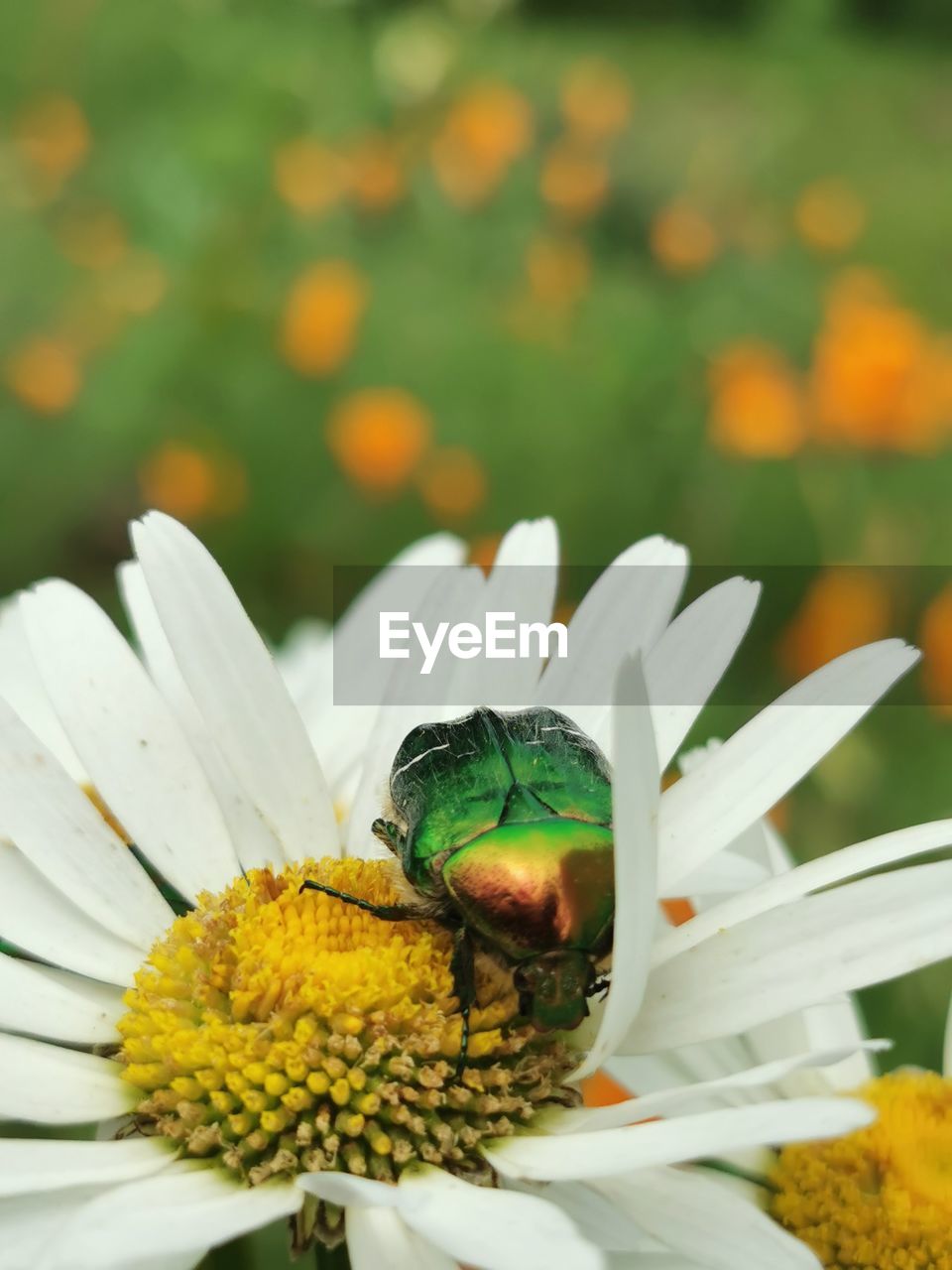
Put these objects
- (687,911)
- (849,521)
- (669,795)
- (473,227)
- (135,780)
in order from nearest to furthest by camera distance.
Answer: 1. (669,795)
2. (135,780)
3. (687,911)
4. (849,521)
5. (473,227)

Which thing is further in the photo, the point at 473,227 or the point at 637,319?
the point at 473,227

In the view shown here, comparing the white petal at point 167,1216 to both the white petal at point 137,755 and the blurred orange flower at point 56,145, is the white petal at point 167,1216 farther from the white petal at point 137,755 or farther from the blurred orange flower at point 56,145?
the blurred orange flower at point 56,145

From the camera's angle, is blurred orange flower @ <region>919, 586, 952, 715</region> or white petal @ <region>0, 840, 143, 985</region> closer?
white petal @ <region>0, 840, 143, 985</region>

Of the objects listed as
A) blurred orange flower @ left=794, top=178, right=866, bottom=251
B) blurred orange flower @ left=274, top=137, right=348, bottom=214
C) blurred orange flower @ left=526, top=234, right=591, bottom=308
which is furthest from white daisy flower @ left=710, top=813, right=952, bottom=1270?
blurred orange flower @ left=794, top=178, right=866, bottom=251

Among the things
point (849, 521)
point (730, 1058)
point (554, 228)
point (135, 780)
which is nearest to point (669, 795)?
point (730, 1058)

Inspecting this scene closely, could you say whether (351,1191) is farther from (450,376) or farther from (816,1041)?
(450,376)

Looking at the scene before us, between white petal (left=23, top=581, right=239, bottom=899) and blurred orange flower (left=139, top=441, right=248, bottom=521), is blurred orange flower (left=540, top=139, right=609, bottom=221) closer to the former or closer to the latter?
blurred orange flower (left=139, top=441, right=248, bottom=521)

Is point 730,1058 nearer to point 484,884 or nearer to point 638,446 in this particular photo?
point 484,884
